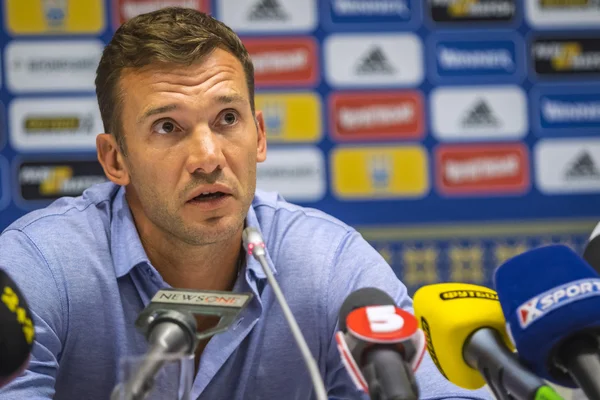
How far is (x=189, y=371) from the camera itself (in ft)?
3.67

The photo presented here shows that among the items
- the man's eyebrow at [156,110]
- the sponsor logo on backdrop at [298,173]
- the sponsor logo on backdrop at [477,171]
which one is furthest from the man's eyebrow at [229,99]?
the sponsor logo on backdrop at [477,171]

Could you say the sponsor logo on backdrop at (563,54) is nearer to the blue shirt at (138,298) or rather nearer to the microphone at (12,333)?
the blue shirt at (138,298)

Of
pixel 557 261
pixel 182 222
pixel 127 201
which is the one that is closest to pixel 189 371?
pixel 557 261

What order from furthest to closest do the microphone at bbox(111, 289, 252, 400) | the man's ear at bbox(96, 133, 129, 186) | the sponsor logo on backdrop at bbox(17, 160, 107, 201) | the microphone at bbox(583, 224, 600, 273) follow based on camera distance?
1. the sponsor logo on backdrop at bbox(17, 160, 107, 201)
2. the man's ear at bbox(96, 133, 129, 186)
3. the microphone at bbox(583, 224, 600, 273)
4. the microphone at bbox(111, 289, 252, 400)

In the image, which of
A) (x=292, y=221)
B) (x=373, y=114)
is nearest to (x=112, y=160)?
(x=292, y=221)

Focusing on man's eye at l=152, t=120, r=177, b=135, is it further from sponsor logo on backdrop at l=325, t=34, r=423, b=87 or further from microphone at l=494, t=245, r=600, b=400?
sponsor logo on backdrop at l=325, t=34, r=423, b=87

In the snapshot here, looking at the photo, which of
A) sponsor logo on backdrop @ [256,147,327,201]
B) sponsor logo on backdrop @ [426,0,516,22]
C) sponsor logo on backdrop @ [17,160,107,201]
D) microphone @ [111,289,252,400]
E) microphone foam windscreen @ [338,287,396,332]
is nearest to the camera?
microphone @ [111,289,252,400]

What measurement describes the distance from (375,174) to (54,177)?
1.32 m

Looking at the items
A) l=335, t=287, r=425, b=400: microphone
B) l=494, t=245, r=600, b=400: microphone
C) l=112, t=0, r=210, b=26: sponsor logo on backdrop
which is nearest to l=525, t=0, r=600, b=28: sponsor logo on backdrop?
l=112, t=0, r=210, b=26: sponsor logo on backdrop

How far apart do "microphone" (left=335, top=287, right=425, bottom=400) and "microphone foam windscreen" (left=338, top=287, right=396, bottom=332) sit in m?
0.02

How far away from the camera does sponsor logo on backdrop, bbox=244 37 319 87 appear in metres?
3.46

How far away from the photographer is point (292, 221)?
6.62 ft

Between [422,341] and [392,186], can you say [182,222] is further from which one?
[392,186]

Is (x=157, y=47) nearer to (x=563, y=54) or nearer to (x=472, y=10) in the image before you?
(x=472, y=10)
